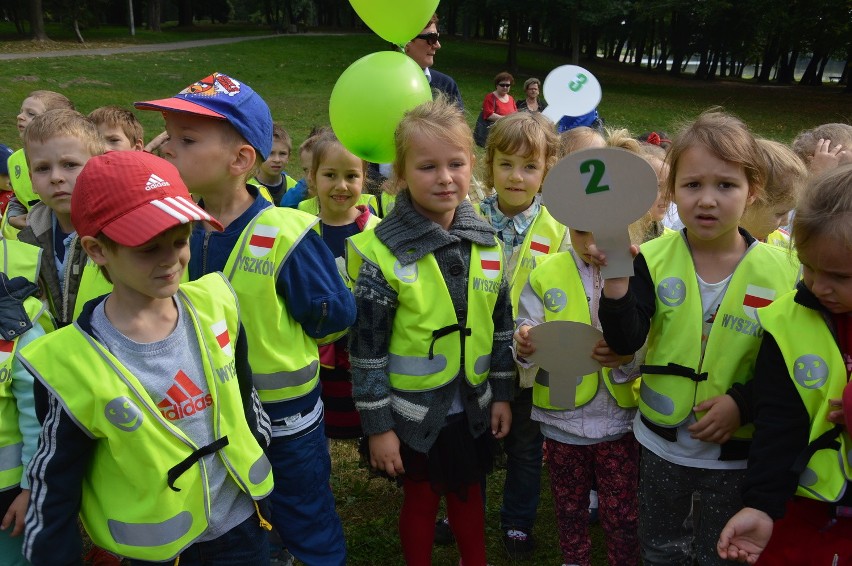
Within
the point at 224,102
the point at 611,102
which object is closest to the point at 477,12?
the point at 611,102

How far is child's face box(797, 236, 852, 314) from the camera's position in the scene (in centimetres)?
178

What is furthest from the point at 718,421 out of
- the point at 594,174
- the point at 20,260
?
the point at 20,260

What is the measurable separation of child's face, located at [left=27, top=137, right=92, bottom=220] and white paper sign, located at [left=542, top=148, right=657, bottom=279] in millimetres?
2108

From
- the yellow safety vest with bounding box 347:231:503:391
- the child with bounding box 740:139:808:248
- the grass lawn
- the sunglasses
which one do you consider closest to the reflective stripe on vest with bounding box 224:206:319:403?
the yellow safety vest with bounding box 347:231:503:391

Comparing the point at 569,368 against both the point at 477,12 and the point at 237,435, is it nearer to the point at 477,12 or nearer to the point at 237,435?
the point at 237,435

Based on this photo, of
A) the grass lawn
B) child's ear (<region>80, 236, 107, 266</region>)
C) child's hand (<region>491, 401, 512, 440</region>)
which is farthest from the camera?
the grass lawn

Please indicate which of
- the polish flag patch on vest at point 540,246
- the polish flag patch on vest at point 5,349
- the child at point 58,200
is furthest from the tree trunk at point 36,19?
the polish flag patch on vest at point 540,246

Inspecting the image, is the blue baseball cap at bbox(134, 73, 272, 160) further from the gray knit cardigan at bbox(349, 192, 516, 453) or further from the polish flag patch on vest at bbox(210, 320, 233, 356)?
the polish flag patch on vest at bbox(210, 320, 233, 356)

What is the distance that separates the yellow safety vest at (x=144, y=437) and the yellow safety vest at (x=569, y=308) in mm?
1233

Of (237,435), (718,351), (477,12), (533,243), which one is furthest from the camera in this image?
(477,12)

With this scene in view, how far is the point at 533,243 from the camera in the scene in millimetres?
3064

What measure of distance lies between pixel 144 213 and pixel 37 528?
914 mm

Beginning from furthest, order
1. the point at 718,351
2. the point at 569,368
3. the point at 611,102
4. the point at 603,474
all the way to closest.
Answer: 1. the point at 611,102
2. the point at 603,474
3. the point at 569,368
4. the point at 718,351

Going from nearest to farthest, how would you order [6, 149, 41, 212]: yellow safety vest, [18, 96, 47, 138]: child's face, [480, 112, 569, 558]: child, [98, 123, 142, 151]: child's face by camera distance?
1. [480, 112, 569, 558]: child
2. [98, 123, 142, 151]: child's face
3. [6, 149, 41, 212]: yellow safety vest
4. [18, 96, 47, 138]: child's face
